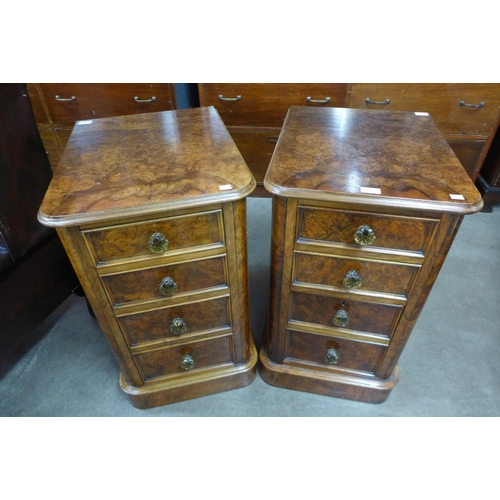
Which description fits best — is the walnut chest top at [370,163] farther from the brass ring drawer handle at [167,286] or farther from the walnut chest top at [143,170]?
the brass ring drawer handle at [167,286]

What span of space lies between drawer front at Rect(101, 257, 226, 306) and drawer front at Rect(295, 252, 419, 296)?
9.7 inches

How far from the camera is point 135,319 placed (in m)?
1.06

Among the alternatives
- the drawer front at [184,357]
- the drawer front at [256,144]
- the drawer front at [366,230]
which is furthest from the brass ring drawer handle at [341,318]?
the drawer front at [256,144]

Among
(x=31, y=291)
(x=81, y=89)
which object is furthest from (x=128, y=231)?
(x=81, y=89)

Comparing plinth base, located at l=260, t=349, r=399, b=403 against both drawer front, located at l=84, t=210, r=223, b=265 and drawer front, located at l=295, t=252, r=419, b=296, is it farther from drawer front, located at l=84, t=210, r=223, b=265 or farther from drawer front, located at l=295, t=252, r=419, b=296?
drawer front, located at l=84, t=210, r=223, b=265

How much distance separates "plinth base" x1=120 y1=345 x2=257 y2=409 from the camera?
4.10ft

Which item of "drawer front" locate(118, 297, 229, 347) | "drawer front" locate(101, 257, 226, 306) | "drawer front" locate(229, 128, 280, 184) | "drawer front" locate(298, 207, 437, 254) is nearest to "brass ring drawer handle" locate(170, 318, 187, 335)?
"drawer front" locate(118, 297, 229, 347)

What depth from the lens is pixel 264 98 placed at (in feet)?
6.18

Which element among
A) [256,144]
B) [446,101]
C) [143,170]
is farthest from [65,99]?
[446,101]

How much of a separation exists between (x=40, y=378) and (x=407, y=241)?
1418 mm

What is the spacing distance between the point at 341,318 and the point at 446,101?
137cm

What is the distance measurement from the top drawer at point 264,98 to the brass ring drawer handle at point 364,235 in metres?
1.19

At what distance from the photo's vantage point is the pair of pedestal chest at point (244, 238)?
87cm

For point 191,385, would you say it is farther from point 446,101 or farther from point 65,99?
point 446,101
